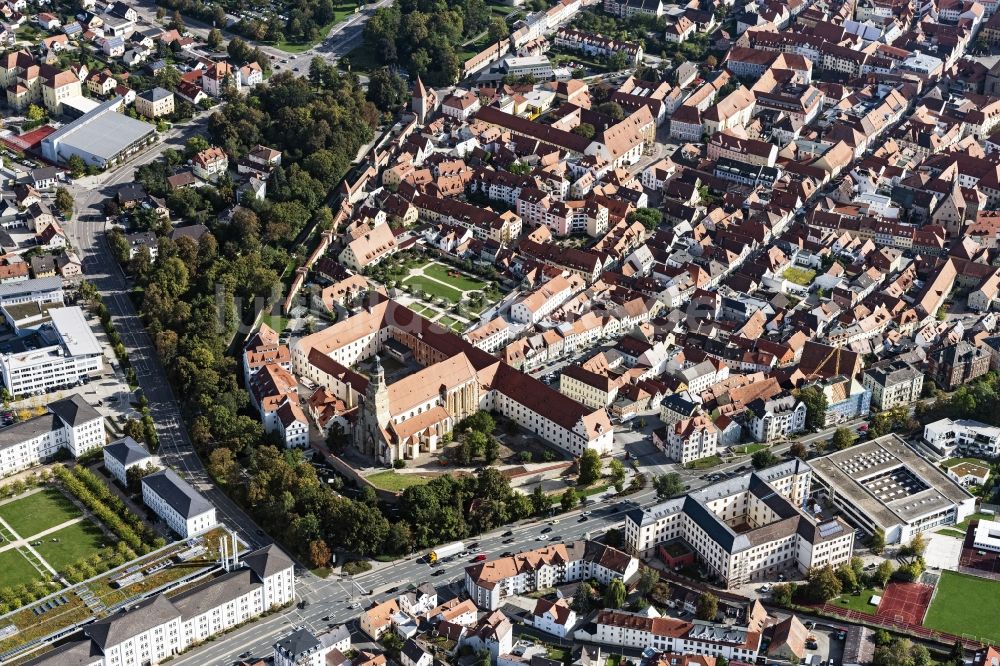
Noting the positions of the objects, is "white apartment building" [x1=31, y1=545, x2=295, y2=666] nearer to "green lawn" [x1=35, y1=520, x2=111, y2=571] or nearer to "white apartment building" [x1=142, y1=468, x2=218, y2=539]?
"white apartment building" [x1=142, y1=468, x2=218, y2=539]

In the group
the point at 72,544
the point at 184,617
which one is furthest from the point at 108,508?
the point at 184,617

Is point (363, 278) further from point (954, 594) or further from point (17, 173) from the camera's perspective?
point (954, 594)

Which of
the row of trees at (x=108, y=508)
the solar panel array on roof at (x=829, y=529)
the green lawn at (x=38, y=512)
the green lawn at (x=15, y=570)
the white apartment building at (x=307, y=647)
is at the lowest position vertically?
the green lawn at (x=15, y=570)

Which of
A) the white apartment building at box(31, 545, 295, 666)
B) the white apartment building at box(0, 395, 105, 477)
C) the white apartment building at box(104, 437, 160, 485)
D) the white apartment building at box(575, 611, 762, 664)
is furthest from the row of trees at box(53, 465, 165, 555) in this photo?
the white apartment building at box(575, 611, 762, 664)

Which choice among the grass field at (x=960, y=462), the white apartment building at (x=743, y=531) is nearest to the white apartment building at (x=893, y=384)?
the grass field at (x=960, y=462)

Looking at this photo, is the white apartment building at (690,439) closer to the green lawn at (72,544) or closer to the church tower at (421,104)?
the green lawn at (72,544)

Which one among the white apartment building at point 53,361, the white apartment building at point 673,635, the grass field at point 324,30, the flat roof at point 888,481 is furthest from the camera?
the grass field at point 324,30

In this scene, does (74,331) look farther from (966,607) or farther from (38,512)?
(966,607)
